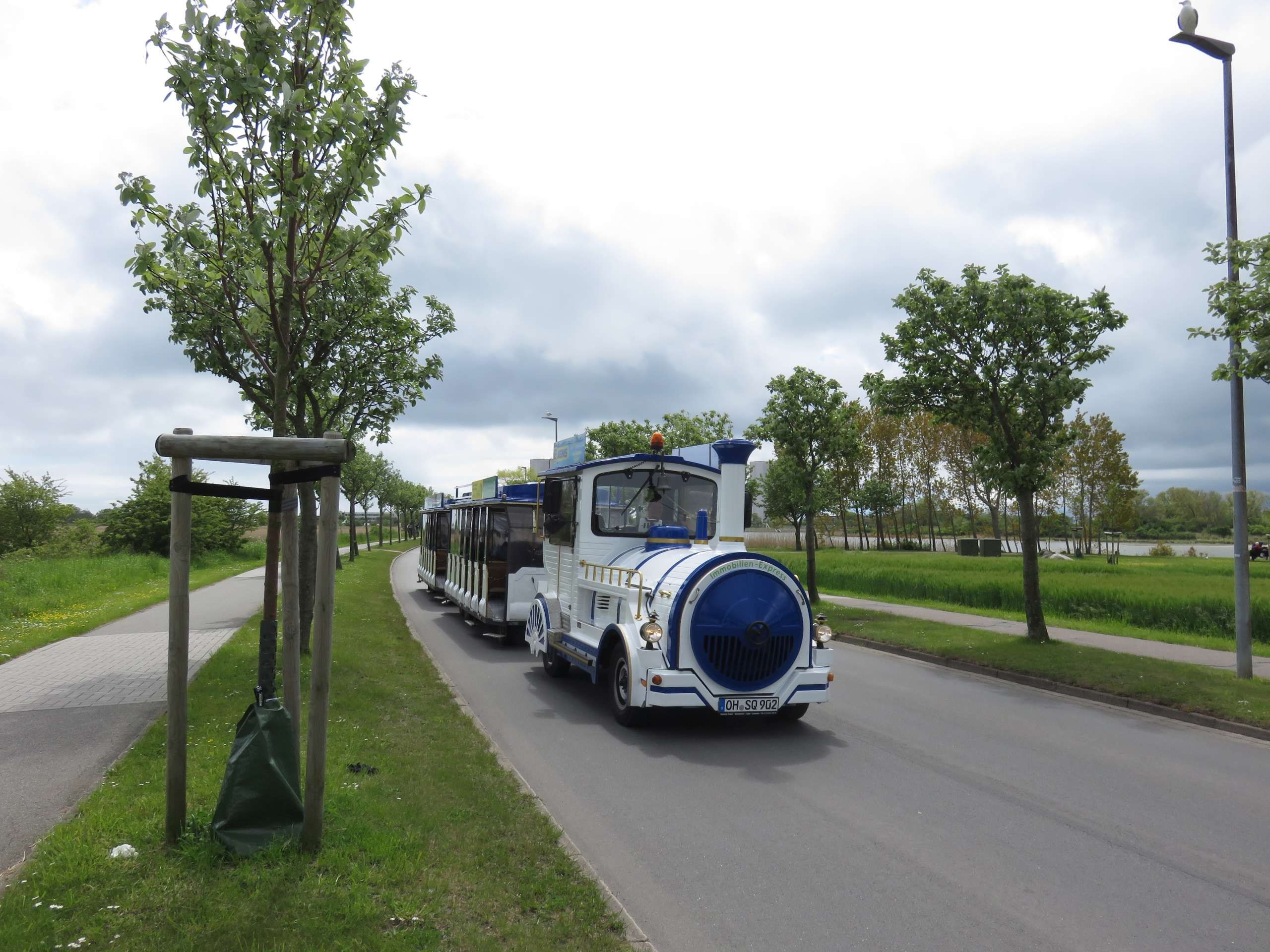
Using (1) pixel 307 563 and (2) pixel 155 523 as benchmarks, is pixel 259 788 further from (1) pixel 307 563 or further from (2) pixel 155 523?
(2) pixel 155 523

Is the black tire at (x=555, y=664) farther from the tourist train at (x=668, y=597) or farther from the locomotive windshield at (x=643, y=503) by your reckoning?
the locomotive windshield at (x=643, y=503)

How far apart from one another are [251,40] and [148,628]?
36.4ft

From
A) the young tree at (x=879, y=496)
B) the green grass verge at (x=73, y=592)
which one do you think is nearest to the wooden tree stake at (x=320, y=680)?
the green grass verge at (x=73, y=592)

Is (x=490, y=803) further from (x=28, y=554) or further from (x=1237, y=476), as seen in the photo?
(x=28, y=554)

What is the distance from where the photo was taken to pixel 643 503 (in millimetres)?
9758

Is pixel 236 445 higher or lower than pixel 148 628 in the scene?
higher

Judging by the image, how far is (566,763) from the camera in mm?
6918

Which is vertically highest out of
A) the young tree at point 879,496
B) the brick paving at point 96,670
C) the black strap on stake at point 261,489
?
the young tree at point 879,496

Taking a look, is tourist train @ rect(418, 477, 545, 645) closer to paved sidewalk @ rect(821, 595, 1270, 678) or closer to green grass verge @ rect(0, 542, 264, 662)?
green grass verge @ rect(0, 542, 264, 662)

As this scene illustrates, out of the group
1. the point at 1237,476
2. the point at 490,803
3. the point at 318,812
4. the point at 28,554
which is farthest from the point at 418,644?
the point at 28,554

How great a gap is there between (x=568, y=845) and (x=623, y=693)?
336 cm

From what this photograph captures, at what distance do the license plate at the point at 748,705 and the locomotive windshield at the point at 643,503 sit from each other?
2554mm

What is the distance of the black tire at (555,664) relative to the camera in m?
10.6

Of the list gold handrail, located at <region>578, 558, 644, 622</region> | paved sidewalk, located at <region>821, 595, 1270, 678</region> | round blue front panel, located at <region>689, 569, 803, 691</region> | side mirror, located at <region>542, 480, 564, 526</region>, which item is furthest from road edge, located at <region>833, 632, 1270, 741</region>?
side mirror, located at <region>542, 480, 564, 526</region>
